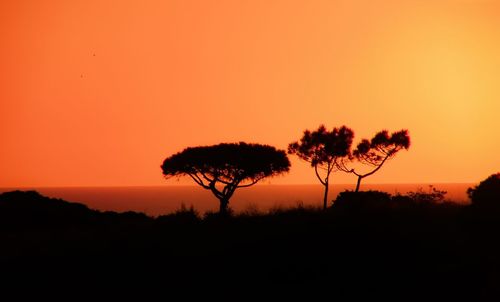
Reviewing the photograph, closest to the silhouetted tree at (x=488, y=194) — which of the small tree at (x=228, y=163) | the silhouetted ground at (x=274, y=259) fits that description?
the silhouetted ground at (x=274, y=259)

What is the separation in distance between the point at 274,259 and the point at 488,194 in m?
19.9

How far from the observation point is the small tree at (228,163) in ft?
176

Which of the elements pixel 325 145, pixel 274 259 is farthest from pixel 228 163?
pixel 274 259

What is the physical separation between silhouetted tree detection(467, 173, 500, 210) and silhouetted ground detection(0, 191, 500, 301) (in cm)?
400

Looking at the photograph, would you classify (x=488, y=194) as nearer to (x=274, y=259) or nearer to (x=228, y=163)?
(x=274, y=259)

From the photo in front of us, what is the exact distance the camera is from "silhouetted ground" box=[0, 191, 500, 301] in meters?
Answer: 16.6

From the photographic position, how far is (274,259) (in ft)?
61.2

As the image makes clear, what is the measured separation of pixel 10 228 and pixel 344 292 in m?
26.2

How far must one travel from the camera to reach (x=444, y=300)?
16016mm

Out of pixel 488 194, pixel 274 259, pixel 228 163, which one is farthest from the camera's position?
pixel 228 163

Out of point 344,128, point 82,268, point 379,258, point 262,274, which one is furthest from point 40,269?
point 344,128

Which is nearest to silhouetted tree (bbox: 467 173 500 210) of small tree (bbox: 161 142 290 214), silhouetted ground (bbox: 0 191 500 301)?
silhouetted ground (bbox: 0 191 500 301)

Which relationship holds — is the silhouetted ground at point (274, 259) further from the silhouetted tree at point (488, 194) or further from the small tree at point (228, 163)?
the small tree at point (228, 163)

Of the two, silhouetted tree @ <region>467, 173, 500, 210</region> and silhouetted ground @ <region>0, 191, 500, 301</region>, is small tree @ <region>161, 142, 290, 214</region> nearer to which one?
silhouetted tree @ <region>467, 173, 500, 210</region>
